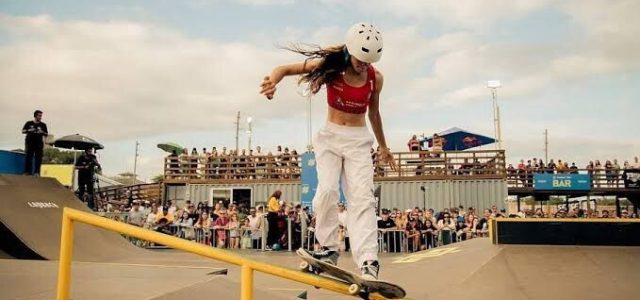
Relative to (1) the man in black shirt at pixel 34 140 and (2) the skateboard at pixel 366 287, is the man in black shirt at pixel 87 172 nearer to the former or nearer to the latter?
(1) the man in black shirt at pixel 34 140

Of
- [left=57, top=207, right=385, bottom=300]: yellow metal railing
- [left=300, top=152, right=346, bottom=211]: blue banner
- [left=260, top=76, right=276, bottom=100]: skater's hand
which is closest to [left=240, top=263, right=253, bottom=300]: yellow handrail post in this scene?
[left=57, top=207, right=385, bottom=300]: yellow metal railing

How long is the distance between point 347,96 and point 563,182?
21.8 metres

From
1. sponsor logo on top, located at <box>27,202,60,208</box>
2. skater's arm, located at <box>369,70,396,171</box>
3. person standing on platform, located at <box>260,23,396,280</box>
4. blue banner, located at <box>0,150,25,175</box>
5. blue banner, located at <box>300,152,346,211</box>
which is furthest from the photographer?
blue banner, located at <box>300,152,346,211</box>

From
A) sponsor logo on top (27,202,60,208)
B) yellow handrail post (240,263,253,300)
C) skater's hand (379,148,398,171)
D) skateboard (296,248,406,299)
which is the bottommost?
skateboard (296,248,406,299)

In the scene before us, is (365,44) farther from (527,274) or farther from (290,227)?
(290,227)

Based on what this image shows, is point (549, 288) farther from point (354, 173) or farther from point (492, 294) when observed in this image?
point (354, 173)

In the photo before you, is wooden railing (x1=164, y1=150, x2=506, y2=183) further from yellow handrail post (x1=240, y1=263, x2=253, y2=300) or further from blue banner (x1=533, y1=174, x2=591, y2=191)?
yellow handrail post (x1=240, y1=263, x2=253, y2=300)

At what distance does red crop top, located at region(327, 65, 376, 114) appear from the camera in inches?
165

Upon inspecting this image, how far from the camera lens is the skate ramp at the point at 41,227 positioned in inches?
330

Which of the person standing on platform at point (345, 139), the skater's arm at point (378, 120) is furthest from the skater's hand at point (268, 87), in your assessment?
the skater's arm at point (378, 120)

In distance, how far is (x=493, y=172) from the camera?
926 inches

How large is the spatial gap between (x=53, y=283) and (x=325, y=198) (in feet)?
8.29

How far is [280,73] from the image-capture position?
3.94 m

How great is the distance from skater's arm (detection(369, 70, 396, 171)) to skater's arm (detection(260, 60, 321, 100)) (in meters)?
0.60
